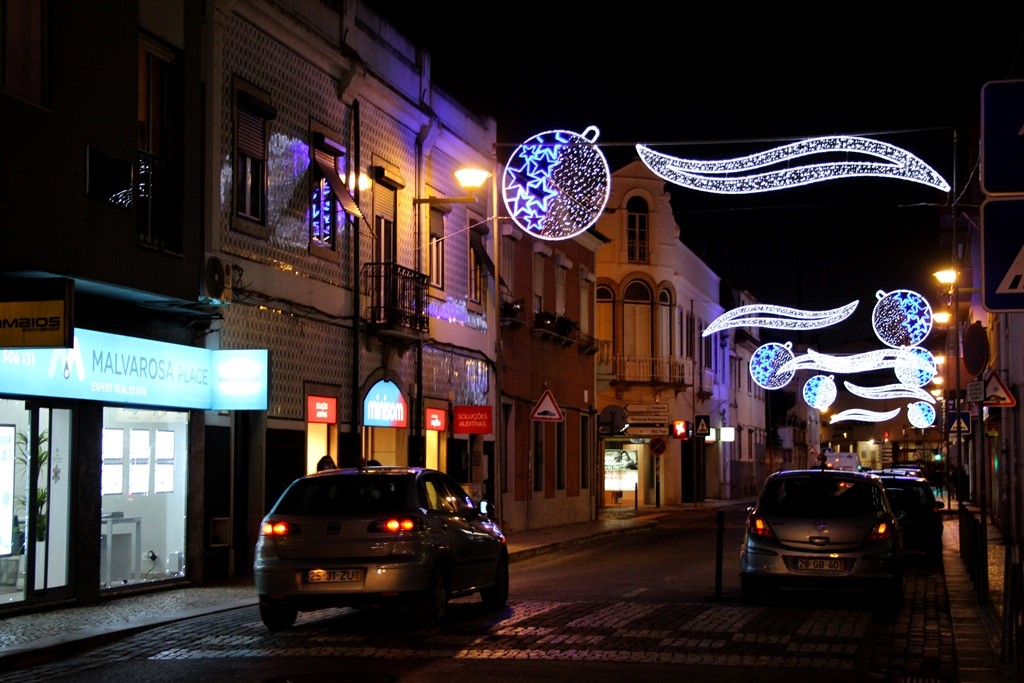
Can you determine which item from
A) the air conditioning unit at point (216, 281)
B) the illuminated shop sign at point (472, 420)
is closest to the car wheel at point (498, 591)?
the air conditioning unit at point (216, 281)

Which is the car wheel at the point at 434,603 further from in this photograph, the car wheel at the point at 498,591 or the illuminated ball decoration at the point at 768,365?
the illuminated ball decoration at the point at 768,365

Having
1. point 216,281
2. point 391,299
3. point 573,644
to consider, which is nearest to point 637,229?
point 391,299

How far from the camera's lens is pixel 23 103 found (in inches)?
545

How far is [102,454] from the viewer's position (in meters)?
16.8

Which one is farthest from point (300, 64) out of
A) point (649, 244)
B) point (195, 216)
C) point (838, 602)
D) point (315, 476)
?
point (649, 244)

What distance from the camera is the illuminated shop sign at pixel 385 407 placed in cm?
2400

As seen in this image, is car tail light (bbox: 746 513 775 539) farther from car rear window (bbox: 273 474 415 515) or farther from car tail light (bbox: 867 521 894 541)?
car rear window (bbox: 273 474 415 515)

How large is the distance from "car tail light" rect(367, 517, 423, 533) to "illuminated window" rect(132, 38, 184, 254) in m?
5.15

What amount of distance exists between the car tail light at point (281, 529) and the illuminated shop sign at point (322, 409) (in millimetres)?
8087

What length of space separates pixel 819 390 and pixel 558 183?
125 feet

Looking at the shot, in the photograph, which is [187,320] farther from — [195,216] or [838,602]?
[838,602]

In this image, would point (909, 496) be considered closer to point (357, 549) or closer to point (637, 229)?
point (357, 549)

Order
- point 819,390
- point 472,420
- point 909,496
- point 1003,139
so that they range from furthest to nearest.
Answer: point 819,390 → point 472,420 → point 909,496 → point 1003,139

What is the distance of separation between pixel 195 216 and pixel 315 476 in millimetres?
4989
